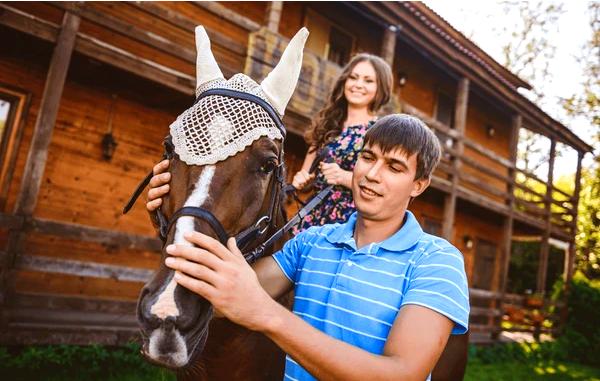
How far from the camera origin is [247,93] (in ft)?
5.62

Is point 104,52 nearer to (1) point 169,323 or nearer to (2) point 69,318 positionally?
(2) point 69,318

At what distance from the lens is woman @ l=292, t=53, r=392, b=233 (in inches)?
115

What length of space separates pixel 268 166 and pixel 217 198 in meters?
0.31

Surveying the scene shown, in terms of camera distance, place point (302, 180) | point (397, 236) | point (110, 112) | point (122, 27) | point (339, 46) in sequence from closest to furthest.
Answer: point (397, 236), point (302, 180), point (122, 27), point (110, 112), point (339, 46)

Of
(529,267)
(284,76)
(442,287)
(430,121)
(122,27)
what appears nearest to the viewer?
(442,287)

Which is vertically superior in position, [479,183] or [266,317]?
[479,183]

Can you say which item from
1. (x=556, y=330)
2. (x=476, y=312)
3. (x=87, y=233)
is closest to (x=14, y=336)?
(x=87, y=233)

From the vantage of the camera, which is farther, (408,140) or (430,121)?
(430,121)

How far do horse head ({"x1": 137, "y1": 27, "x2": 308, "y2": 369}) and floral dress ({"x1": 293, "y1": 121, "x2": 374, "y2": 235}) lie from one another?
1.05 meters

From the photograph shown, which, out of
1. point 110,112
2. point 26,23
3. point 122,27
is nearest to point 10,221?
point 26,23

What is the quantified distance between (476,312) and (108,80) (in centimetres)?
1003

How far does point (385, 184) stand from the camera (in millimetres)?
1572

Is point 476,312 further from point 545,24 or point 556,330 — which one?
A: point 545,24

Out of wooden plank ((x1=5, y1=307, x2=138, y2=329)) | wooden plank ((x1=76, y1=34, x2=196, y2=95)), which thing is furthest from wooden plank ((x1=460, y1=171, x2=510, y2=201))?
wooden plank ((x1=5, y1=307, x2=138, y2=329))
